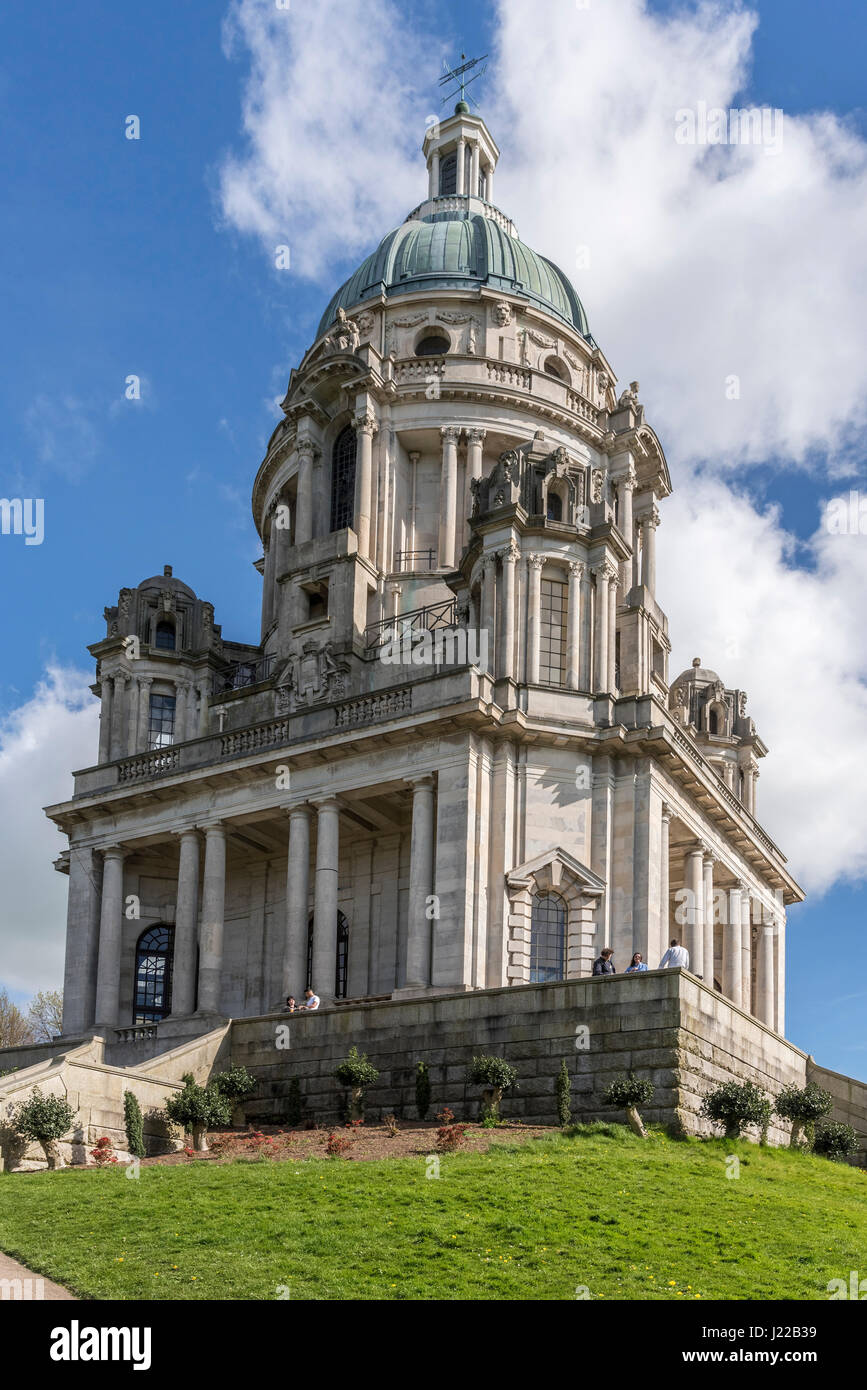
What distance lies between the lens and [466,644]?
45.1m

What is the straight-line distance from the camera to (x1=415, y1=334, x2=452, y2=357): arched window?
58.6 meters

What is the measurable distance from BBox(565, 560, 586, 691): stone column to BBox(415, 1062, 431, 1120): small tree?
47.2 feet

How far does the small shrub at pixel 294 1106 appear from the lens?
3334cm

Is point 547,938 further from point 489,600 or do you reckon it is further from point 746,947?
point 746,947

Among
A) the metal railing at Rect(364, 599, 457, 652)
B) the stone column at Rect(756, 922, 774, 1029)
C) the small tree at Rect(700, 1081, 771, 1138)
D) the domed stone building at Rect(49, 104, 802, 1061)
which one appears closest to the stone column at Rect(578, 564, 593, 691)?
the domed stone building at Rect(49, 104, 802, 1061)

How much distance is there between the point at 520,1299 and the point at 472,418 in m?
41.1

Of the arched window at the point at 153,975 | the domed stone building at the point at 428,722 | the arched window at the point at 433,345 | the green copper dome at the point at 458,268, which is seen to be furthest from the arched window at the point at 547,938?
the green copper dome at the point at 458,268

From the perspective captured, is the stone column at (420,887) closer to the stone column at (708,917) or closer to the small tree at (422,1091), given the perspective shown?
the small tree at (422,1091)

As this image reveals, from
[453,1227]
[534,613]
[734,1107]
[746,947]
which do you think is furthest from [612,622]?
[453,1227]

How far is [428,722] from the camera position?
41969 mm

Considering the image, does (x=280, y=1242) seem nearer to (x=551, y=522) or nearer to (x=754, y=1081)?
(x=754, y=1081)

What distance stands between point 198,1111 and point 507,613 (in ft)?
59.6

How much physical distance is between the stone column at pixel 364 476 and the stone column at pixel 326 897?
11.6 m
